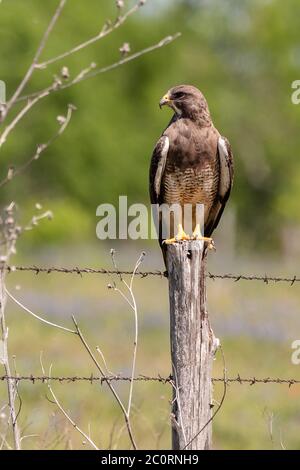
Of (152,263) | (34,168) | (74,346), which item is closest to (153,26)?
(34,168)

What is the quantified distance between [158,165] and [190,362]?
2.46m

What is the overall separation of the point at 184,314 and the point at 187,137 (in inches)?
93.8

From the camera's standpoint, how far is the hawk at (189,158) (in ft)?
22.3

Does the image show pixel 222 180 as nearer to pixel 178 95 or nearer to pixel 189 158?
pixel 189 158

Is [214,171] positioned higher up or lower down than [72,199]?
lower down

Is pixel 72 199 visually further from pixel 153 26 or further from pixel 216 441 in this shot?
pixel 216 441

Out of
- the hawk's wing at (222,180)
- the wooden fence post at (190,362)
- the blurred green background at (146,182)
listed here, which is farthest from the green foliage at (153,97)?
the wooden fence post at (190,362)

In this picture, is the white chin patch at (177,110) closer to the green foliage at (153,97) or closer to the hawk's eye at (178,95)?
the hawk's eye at (178,95)

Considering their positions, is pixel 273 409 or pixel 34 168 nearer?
pixel 273 409

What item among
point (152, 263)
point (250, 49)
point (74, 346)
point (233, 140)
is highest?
point (250, 49)

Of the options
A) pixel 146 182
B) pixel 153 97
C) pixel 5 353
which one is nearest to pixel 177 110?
pixel 5 353

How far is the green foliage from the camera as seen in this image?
3934 centimetres

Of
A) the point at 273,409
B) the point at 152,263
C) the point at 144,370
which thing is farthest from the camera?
the point at 152,263

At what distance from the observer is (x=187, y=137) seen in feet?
22.2
